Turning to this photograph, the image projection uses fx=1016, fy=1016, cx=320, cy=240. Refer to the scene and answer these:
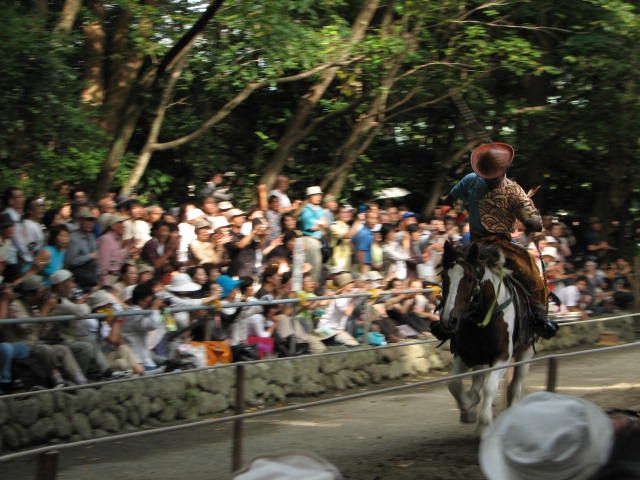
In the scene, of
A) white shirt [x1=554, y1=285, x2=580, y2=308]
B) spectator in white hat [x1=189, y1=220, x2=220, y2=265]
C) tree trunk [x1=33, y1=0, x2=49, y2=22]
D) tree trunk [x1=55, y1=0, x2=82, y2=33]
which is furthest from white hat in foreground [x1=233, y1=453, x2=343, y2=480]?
white shirt [x1=554, y1=285, x2=580, y2=308]

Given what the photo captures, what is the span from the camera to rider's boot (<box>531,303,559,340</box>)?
9289 millimetres

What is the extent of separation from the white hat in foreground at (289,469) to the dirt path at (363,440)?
2.97 ft

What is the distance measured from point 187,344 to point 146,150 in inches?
257

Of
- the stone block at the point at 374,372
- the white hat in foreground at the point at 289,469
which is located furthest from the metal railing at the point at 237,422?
the stone block at the point at 374,372

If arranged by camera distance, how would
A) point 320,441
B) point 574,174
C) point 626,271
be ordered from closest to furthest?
point 320,441, point 626,271, point 574,174

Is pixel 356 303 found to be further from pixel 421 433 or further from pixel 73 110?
pixel 421 433

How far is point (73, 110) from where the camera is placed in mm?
12977

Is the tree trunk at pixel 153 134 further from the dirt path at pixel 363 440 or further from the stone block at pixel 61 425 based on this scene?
the dirt path at pixel 363 440

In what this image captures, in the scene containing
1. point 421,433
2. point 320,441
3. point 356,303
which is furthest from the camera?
point 356,303

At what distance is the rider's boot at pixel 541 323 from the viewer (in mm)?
9289

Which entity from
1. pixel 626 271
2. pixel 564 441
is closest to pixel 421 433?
pixel 564 441

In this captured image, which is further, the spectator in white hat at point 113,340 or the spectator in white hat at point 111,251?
the spectator in white hat at point 111,251

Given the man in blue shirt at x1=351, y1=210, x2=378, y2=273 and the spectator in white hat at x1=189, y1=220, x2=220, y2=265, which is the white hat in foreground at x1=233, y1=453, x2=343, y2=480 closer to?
the spectator in white hat at x1=189, y1=220, x2=220, y2=265

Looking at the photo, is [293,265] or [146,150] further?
[146,150]
